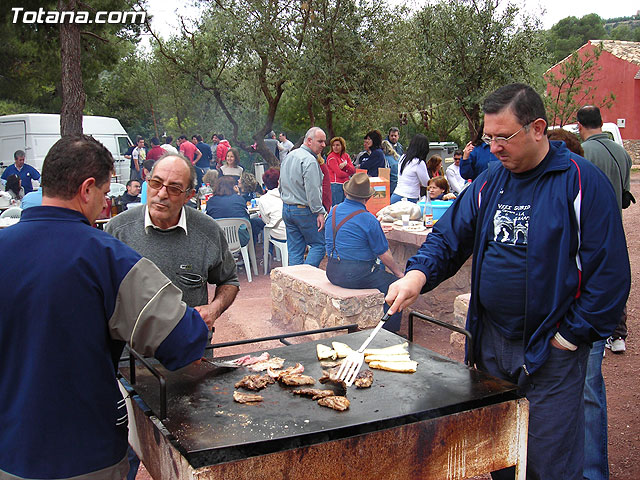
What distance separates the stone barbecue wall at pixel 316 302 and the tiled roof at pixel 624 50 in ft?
71.2

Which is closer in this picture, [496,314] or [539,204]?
[539,204]

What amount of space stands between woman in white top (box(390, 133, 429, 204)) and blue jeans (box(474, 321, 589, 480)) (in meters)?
6.06

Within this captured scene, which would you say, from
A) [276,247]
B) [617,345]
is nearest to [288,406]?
[617,345]

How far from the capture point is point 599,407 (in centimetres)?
298

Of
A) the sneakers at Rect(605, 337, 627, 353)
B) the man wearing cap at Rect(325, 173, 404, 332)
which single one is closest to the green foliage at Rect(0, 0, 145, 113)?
the man wearing cap at Rect(325, 173, 404, 332)

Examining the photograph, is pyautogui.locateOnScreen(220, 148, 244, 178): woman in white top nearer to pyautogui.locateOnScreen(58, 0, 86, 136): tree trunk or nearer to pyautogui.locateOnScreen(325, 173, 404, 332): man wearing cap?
pyautogui.locateOnScreen(58, 0, 86, 136): tree trunk

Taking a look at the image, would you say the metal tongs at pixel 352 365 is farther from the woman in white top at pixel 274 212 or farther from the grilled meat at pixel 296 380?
the woman in white top at pixel 274 212

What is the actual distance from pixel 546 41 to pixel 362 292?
11530 mm

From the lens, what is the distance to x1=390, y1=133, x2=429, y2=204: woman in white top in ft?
27.1

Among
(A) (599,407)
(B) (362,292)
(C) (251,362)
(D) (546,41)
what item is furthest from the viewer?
(D) (546,41)

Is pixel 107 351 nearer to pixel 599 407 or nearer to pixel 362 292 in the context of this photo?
pixel 599 407

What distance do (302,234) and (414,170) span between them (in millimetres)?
2078

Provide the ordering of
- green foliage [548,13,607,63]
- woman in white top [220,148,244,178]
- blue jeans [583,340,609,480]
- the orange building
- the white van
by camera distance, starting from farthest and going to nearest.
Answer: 1. green foliage [548,13,607,63]
2. the orange building
3. the white van
4. woman in white top [220,148,244,178]
5. blue jeans [583,340,609,480]

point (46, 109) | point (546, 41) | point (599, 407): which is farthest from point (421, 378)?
point (46, 109)
